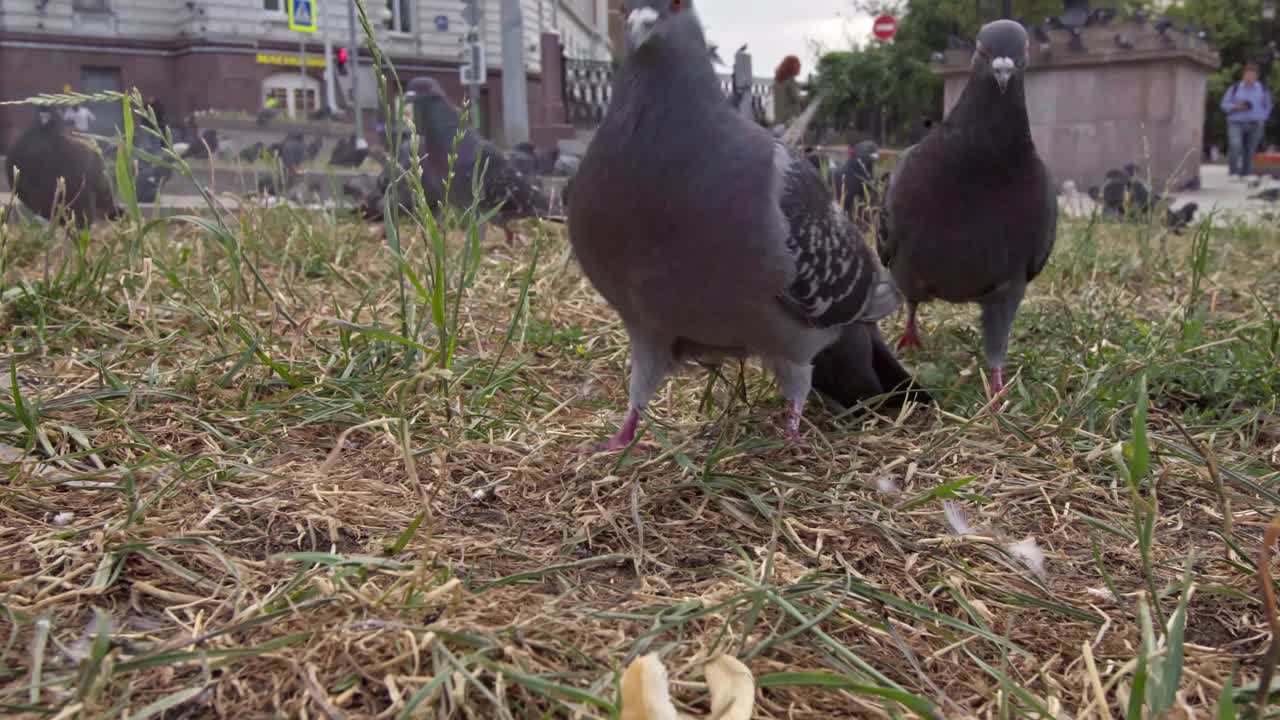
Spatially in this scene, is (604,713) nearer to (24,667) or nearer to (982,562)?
(24,667)

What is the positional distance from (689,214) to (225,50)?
28.3 meters

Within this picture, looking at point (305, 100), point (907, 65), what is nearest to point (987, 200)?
point (305, 100)

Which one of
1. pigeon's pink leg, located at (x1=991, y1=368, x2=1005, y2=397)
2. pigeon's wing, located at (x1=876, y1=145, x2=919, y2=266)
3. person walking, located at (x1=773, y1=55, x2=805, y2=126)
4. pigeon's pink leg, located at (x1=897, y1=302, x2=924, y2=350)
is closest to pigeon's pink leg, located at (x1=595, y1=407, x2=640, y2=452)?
pigeon's pink leg, located at (x1=991, y1=368, x2=1005, y2=397)

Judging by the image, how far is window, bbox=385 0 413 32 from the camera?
1203 inches

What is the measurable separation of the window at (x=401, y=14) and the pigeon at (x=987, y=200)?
3005cm

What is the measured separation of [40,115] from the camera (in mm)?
6191

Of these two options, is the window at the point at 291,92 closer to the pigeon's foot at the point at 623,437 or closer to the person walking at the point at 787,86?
the person walking at the point at 787,86

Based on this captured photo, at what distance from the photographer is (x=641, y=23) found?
223 cm

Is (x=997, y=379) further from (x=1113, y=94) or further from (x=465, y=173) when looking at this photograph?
(x=1113, y=94)

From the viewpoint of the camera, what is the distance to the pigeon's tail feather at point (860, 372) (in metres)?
2.90

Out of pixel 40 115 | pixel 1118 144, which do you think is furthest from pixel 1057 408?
pixel 1118 144

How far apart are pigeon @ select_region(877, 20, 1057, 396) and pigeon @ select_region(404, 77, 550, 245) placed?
342 centimetres

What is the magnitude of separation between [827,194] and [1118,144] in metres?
12.5

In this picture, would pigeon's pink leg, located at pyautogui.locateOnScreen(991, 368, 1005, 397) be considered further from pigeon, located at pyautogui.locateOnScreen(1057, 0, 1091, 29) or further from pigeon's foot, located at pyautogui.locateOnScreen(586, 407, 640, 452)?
pigeon, located at pyautogui.locateOnScreen(1057, 0, 1091, 29)
